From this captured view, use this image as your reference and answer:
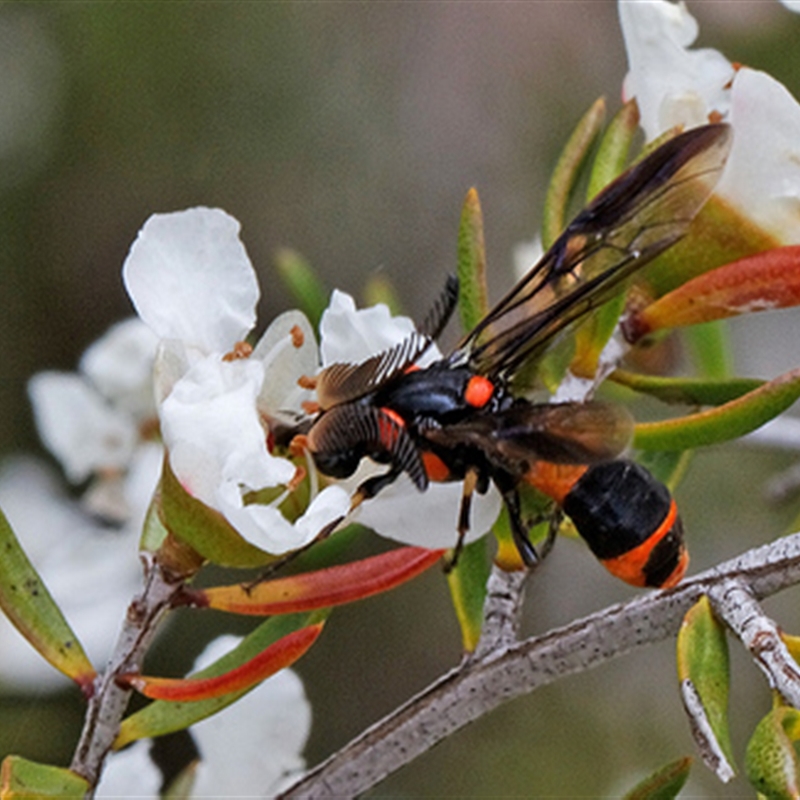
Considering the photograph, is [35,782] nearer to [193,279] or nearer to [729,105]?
[193,279]

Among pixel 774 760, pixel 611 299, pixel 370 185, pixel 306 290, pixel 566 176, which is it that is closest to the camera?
pixel 774 760

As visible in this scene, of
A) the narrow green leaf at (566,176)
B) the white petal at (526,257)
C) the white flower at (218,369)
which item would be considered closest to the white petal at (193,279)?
the white flower at (218,369)

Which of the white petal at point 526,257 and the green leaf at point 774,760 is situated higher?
the green leaf at point 774,760

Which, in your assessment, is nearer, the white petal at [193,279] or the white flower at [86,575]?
the white petal at [193,279]

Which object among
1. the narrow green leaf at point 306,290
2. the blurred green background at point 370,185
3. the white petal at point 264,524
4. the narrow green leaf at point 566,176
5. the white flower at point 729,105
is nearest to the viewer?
the white petal at point 264,524

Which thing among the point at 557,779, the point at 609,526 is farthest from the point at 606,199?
the point at 557,779

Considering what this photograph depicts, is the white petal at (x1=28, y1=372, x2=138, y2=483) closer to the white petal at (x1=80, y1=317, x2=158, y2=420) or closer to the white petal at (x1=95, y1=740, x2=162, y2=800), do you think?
the white petal at (x1=80, y1=317, x2=158, y2=420)

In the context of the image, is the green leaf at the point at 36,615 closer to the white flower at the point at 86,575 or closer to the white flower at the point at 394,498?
the white flower at the point at 394,498

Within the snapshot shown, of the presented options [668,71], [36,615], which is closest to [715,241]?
[668,71]
